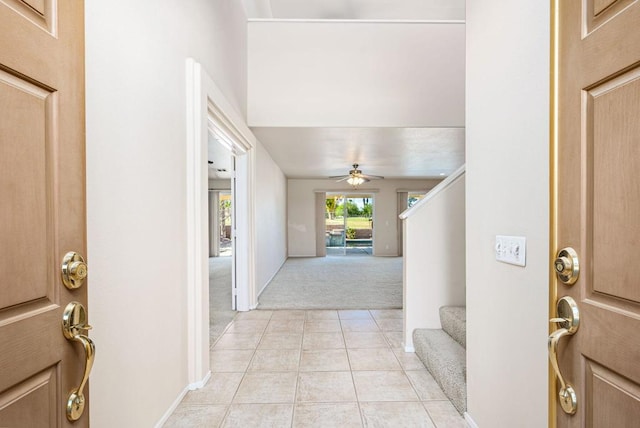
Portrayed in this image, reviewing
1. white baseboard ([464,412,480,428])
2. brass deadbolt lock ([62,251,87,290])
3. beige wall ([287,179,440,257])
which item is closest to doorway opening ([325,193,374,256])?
beige wall ([287,179,440,257])

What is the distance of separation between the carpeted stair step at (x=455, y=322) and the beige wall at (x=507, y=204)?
625 millimetres

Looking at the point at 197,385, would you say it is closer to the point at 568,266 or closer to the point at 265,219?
the point at 568,266

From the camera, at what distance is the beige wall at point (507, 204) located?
1.15 meters

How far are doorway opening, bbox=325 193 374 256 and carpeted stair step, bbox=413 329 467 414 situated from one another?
7.43m

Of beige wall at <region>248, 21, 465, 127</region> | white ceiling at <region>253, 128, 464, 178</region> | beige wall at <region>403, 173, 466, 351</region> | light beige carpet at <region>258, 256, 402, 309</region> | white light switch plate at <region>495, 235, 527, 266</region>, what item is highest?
beige wall at <region>248, 21, 465, 127</region>

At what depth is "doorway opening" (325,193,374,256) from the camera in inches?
398

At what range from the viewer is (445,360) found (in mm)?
2092

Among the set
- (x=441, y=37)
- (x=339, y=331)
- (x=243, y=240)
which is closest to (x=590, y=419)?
(x=339, y=331)

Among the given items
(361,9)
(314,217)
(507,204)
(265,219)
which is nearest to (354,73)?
(361,9)

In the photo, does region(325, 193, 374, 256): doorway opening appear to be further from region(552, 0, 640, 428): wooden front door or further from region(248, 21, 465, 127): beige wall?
region(552, 0, 640, 428): wooden front door

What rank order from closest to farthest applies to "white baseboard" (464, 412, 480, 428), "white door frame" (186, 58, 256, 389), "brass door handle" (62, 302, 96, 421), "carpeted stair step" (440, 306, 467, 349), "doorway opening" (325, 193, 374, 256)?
"brass door handle" (62, 302, 96, 421)
"white baseboard" (464, 412, 480, 428)
"white door frame" (186, 58, 256, 389)
"carpeted stair step" (440, 306, 467, 349)
"doorway opening" (325, 193, 374, 256)

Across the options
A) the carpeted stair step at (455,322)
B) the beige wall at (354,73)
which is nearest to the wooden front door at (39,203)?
the carpeted stair step at (455,322)

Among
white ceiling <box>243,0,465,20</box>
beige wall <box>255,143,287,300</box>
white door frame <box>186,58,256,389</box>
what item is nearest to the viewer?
white door frame <box>186,58,256,389</box>

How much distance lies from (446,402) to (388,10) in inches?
210
